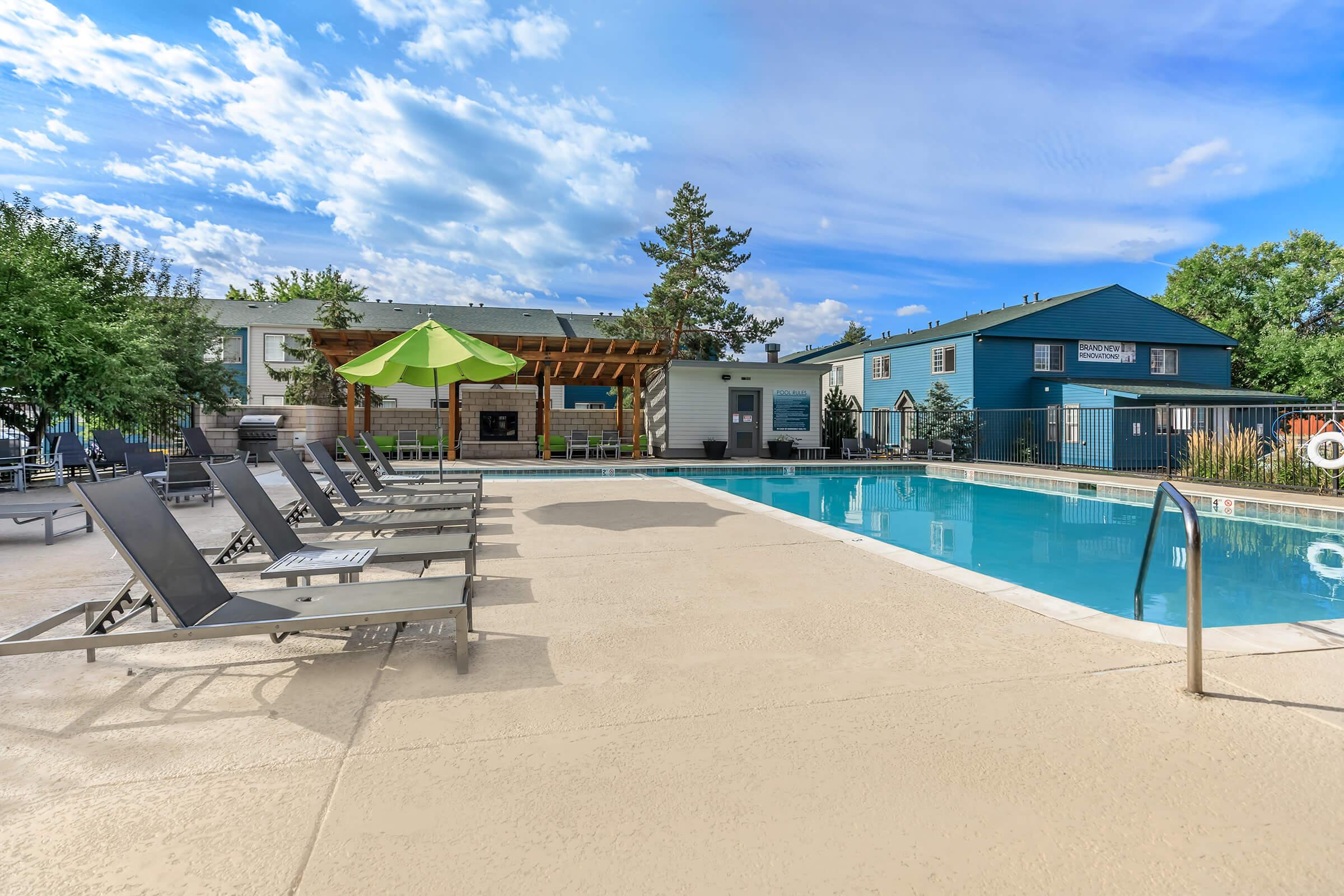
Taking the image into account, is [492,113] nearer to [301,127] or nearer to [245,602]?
[301,127]

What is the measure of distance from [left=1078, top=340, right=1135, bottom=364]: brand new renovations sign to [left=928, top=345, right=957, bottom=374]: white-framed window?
4.71 metres

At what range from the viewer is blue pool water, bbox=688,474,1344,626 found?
5.52 m

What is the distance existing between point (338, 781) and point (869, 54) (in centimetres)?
1299

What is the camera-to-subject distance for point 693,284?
26.6 meters

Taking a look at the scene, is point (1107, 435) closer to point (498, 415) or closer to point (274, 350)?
point (498, 415)

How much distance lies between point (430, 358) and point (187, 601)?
→ 485cm

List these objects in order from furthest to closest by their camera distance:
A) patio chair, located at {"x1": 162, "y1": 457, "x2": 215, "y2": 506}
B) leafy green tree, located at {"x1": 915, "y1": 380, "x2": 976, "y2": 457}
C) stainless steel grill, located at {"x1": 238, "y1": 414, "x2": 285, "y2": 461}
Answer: leafy green tree, located at {"x1": 915, "y1": 380, "x2": 976, "y2": 457}, stainless steel grill, located at {"x1": 238, "y1": 414, "x2": 285, "y2": 461}, patio chair, located at {"x1": 162, "y1": 457, "x2": 215, "y2": 506}

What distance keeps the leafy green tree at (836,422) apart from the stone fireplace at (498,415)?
9.73 meters

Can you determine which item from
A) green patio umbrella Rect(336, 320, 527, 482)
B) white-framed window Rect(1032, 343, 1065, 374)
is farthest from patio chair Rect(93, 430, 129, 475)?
white-framed window Rect(1032, 343, 1065, 374)

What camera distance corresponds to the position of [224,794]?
1.98 meters

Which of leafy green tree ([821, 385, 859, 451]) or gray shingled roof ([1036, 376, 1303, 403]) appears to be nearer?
gray shingled roof ([1036, 376, 1303, 403])

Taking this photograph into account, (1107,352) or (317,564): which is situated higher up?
(1107,352)

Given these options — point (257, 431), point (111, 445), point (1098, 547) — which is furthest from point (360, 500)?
point (257, 431)

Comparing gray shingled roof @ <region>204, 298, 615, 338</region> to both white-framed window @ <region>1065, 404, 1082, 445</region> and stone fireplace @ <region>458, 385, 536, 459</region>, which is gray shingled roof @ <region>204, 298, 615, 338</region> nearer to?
stone fireplace @ <region>458, 385, 536, 459</region>
